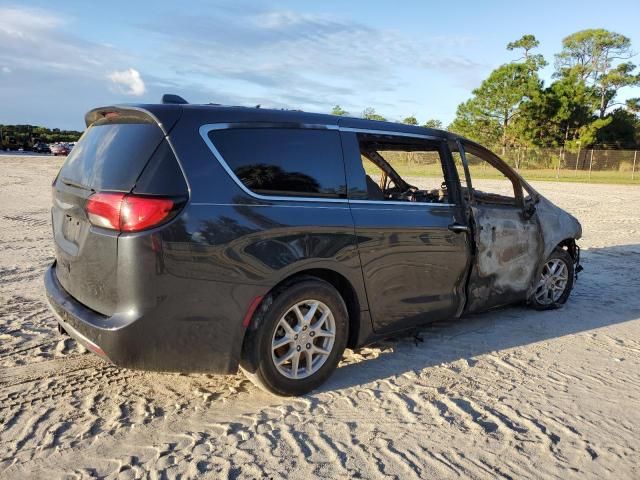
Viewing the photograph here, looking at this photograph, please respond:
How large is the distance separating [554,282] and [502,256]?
1.19 metres

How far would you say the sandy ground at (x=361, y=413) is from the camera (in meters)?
2.81

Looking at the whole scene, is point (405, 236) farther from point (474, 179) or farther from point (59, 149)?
point (59, 149)

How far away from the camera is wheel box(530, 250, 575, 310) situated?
5.53 metres

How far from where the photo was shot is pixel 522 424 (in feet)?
10.8

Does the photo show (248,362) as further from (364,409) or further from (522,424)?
(522,424)

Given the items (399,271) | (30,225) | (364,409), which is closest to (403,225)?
(399,271)

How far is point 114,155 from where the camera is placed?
3189 millimetres

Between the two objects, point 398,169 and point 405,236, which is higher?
point 398,169

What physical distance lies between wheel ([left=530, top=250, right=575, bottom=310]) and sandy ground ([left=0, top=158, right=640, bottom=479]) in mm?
572

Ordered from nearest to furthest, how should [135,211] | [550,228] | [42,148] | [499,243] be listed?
1. [135,211]
2. [499,243]
3. [550,228]
4. [42,148]

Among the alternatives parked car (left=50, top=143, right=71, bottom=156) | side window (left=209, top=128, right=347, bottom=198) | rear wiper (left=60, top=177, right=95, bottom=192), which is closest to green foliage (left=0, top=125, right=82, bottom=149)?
parked car (left=50, top=143, right=71, bottom=156)

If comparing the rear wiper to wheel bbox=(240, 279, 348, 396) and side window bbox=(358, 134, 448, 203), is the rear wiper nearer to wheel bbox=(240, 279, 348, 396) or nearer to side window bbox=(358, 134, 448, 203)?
wheel bbox=(240, 279, 348, 396)

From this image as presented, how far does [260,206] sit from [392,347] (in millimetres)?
1928

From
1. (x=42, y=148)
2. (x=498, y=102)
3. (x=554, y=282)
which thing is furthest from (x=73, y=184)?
(x=42, y=148)
